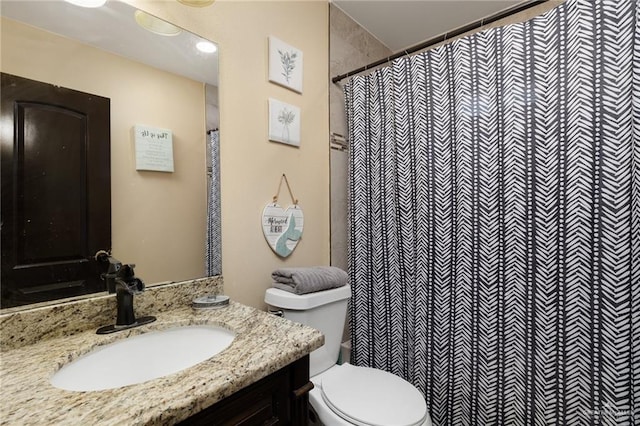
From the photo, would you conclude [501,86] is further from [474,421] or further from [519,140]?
[474,421]

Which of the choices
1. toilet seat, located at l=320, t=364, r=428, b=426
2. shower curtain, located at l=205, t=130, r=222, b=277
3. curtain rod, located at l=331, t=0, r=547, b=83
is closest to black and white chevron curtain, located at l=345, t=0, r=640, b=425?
curtain rod, located at l=331, t=0, r=547, b=83

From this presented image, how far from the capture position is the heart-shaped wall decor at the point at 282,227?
1417mm

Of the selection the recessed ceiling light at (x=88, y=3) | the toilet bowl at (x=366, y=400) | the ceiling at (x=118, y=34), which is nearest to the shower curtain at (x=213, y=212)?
the ceiling at (x=118, y=34)

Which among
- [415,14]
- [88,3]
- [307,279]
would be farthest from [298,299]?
[415,14]

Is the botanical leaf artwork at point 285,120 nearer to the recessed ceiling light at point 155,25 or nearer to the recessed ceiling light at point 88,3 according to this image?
the recessed ceiling light at point 155,25

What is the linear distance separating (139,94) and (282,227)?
79 centimetres

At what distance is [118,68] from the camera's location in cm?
99

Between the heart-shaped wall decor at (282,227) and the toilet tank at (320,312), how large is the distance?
23 cm

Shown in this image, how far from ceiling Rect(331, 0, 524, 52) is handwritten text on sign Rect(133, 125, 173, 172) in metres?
1.39

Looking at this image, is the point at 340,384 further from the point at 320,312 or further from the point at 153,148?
the point at 153,148

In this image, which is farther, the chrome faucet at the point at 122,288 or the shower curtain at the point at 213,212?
the shower curtain at the point at 213,212

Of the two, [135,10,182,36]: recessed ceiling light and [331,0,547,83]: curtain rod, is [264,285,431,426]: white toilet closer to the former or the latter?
[135,10,182,36]: recessed ceiling light

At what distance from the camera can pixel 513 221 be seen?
3.88 ft

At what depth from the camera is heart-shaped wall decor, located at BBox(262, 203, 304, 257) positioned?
1417 mm
